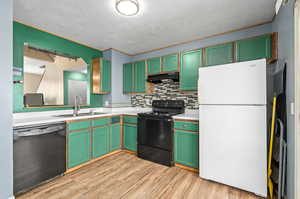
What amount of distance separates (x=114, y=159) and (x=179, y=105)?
1.77 metres

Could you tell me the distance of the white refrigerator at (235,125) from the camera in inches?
66.7

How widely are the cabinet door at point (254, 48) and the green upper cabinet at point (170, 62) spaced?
3.62 feet

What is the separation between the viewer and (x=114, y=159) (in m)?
2.82

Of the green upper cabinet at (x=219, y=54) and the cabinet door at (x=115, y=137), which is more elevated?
the green upper cabinet at (x=219, y=54)

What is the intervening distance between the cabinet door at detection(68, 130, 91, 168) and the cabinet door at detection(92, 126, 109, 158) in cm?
13

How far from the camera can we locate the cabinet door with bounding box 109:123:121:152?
3.06 m

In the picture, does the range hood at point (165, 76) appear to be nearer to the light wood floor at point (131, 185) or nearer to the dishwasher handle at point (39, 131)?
the light wood floor at point (131, 185)

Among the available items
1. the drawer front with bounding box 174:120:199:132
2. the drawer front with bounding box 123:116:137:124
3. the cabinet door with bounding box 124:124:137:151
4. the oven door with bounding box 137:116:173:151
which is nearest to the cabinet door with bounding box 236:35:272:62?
the drawer front with bounding box 174:120:199:132

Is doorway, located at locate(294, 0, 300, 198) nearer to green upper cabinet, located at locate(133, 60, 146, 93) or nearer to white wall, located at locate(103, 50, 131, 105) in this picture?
green upper cabinet, located at locate(133, 60, 146, 93)

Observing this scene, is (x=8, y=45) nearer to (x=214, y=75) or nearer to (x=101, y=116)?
(x=101, y=116)

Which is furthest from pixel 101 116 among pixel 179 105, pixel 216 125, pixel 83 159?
pixel 216 125

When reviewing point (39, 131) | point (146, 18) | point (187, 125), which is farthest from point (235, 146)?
point (39, 131)

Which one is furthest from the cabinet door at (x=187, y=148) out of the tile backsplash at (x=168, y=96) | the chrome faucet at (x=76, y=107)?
the chrome faucet at (x=76, y=107)

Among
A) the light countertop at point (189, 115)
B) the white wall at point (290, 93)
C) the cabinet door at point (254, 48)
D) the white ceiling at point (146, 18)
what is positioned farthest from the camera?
the light countertop at point (189, 115)
